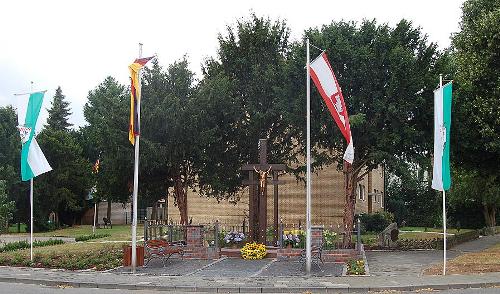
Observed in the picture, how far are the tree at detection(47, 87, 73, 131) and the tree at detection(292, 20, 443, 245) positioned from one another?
2522 inches

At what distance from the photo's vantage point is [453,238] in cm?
3053

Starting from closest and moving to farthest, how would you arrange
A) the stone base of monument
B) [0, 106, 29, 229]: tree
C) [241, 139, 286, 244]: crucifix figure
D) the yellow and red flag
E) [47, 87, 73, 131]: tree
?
the yellow and red flag, [241, 139, 286, 244]: crucifix figure, the stone base of monument, [0, 106, 29, 229]: tree, [47, 87, 73, 131]: tree

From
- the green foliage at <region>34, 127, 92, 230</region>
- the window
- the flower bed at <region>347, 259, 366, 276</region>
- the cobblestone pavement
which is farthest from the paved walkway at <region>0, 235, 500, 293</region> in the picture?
the green foliage at <region>34, 127, 92, 230</region>

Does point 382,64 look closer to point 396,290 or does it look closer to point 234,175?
point 234,175

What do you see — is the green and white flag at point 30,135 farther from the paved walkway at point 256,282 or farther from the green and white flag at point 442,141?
the green and white flag at point 442,141

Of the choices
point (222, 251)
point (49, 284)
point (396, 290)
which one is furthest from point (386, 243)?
point (49, 284)

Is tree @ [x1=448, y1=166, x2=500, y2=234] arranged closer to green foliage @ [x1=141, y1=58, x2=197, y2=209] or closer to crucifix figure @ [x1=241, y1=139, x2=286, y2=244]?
crucifix figure @ [x1=241, y1=139, x2=286, y2=244]

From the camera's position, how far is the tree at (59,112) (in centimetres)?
8431

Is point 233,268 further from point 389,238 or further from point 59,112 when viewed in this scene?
point 59,112

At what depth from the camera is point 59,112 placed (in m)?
85.4

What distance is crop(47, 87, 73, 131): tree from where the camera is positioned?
277ft

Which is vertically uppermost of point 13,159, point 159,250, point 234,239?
point 13,159

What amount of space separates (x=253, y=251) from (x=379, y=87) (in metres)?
9.48

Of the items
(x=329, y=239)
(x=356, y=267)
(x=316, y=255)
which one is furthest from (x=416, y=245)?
(x=356, y=267)
